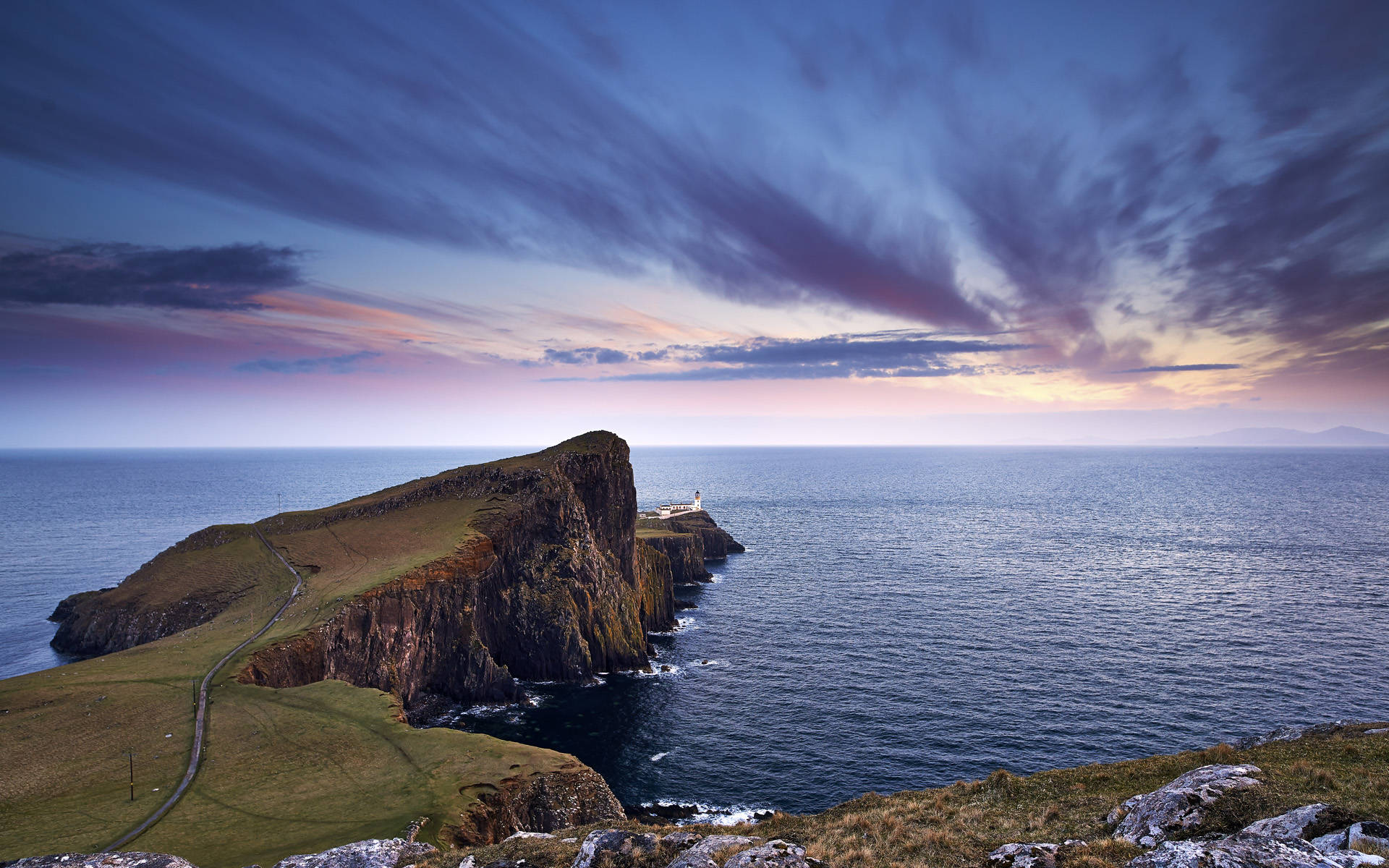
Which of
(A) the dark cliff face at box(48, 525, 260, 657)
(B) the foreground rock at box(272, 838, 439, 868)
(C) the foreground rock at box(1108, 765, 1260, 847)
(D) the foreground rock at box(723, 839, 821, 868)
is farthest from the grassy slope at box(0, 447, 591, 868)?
(C) the foreground rock at box(1108, 765, 1260, 847)

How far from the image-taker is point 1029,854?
17.9 m

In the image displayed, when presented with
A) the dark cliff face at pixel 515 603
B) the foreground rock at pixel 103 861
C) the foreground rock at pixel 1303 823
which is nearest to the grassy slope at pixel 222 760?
the dark cliff face at pixel 515 603

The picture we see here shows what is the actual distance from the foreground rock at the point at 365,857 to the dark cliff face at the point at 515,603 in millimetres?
38625

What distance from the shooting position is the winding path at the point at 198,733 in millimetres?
34188

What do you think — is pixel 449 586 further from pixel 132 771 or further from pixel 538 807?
pixel 538 807

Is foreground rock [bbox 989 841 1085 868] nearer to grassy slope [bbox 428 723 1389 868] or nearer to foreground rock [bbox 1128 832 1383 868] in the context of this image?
grassy slope [bbox 428 723 1389 868]

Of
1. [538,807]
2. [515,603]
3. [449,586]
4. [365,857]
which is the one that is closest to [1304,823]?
[365,857]

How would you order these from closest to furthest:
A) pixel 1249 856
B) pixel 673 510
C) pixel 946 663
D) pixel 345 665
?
pixel 1249 856 → pixel 345 665 → pixel 946 663 → pixel 673 510

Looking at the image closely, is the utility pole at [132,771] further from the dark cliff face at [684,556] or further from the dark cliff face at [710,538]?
the dark cliff face at [710,538]

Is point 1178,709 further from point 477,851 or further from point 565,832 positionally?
point 477,851

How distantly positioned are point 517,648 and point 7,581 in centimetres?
11019

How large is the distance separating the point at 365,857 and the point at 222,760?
84.3 feet

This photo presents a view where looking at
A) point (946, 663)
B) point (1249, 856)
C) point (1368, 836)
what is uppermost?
point (1368, 836)

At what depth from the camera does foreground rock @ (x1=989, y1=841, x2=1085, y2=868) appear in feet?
57.2
